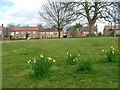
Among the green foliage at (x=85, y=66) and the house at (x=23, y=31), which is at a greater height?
the house at (x=23, y=31)

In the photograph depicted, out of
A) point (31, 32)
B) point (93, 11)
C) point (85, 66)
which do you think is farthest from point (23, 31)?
point (85, 66)

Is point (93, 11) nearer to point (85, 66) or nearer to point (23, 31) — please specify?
point (85, 66)

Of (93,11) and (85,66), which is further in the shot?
(93,11)

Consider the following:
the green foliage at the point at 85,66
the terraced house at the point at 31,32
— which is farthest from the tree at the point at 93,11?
the terraced house at the point at 31,32

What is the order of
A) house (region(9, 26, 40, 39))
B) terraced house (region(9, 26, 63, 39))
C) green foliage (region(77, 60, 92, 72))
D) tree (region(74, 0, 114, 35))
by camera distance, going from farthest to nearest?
terraced house (region(9, 26, 63, 39)), house (region(9, 26, 40, 39)), tree (region(74, 0, 114, 35)), green foliage (region(77, 60, 92, 72))

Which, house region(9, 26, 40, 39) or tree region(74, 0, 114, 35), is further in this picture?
house region(9, 26, 40, 39)

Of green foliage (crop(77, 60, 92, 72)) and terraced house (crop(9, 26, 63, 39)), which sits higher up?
terraced house (crop(9, 26, 63, 39))

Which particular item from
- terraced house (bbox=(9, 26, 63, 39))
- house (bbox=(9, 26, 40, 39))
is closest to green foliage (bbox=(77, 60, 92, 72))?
terraced house (bbox=(9, 26, 63, 39))

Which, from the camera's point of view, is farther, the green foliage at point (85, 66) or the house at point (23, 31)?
the house at point (23, 31)

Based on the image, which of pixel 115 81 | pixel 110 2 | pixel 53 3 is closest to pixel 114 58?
pixel 115 81

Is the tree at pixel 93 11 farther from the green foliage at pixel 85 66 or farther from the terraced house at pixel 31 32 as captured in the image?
the terraced house at pixel 31 32

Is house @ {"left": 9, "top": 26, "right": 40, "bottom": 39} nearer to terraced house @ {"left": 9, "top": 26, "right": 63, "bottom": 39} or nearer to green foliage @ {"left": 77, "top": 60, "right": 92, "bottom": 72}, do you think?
terraced house @ {"left": 9, "top": 26, "right": 63, "bottom": 39}

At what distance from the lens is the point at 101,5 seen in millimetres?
35531

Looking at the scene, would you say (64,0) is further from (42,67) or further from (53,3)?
(42,67)
